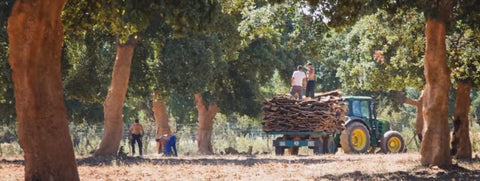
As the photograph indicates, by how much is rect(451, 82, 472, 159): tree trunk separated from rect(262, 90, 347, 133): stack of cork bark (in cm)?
708

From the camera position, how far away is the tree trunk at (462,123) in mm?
21672

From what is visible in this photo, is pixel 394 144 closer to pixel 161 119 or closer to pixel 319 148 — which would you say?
pixel 319 148

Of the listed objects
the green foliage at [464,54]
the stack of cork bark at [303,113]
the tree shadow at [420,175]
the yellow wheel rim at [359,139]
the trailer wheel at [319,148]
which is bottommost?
the tree shadow at [420,175]

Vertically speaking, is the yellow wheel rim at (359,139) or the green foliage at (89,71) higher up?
the green foliage at (89,71)

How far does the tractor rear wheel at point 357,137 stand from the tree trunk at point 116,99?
937cm

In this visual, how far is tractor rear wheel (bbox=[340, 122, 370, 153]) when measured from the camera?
30891 mm

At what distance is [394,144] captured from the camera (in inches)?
1307

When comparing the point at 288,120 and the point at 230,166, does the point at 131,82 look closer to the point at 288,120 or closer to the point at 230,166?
the point at 288,120

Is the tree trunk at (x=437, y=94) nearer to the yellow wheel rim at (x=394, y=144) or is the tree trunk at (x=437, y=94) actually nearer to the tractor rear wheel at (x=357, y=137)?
the tractor rear wheel at (x=357, y=137)

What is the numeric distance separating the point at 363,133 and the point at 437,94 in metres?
14.1

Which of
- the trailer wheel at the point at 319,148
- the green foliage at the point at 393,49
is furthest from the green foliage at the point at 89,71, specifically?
the green foliage at the point at 393,49

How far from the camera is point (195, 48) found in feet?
100

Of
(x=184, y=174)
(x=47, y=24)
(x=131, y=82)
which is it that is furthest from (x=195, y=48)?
(x=47, y=24)

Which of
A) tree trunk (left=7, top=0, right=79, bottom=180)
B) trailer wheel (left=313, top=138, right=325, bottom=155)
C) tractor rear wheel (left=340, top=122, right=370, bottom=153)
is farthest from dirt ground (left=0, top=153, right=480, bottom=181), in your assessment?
tractor rear wheel (left=340, top=122, right=370, bottom=153)
